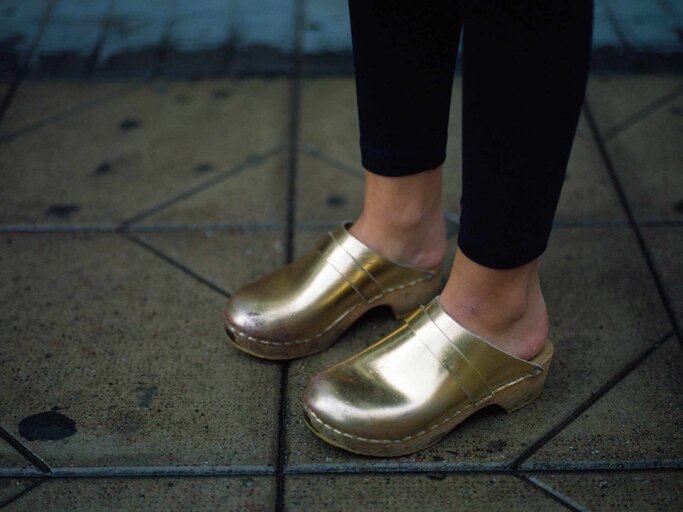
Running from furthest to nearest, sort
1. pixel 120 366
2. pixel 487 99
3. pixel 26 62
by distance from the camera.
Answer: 1. pixel 26 62
2. pixel 120 366
3. pixel 487 99

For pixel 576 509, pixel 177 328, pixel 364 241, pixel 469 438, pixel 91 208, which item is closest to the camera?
pixel 576 509

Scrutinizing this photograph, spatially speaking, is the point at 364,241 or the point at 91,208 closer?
the point at 364,241

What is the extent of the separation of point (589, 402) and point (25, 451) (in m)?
1.02

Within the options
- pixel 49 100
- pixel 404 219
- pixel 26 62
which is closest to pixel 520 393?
pixel 404 219

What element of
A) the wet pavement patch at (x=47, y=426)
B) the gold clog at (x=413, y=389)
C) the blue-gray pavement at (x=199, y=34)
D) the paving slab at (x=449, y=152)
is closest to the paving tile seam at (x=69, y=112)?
the blue-gray pavement at (x=199, y=34)

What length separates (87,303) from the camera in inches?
65.7

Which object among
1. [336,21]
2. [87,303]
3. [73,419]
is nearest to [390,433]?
[73,419]

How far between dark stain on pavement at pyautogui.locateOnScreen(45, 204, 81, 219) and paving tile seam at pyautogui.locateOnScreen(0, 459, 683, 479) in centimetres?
81

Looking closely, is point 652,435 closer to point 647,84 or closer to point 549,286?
point 549,286

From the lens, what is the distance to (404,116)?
1341 millimetres

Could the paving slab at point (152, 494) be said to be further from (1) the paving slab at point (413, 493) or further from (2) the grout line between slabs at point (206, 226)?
(2) the grout line between slabs at point (206, 226)

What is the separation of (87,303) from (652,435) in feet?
3.85

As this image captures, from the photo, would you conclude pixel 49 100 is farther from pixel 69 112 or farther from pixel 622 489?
pixel 622 489

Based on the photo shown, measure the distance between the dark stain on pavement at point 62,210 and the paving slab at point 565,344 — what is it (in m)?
0.62
